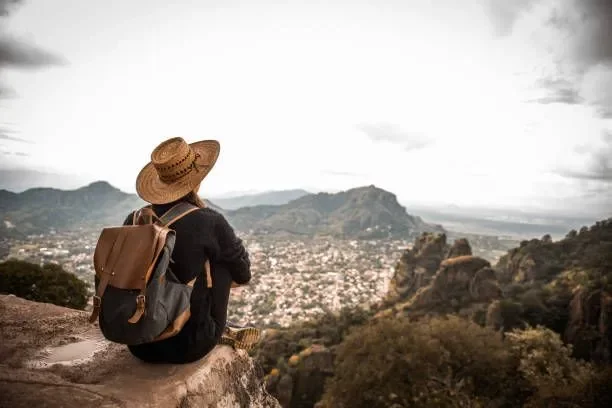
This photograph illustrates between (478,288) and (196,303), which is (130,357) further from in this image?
(478,288)

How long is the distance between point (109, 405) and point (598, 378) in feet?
54.5

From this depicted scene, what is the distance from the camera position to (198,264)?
3139 mm

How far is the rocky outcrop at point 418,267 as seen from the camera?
39812 millimetres

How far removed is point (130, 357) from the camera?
3.64 meters

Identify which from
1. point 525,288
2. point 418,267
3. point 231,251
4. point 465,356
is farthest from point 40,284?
point 525,288

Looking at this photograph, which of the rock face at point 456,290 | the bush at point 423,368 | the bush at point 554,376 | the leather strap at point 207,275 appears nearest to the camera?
the leather strap at point 207,275

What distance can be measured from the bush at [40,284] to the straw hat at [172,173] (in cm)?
1774

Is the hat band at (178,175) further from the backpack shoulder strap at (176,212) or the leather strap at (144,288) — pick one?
the leather strap at (144,288)

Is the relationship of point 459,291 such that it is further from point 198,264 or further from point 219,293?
point 198,264

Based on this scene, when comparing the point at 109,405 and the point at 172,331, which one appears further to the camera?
the point at 172,331

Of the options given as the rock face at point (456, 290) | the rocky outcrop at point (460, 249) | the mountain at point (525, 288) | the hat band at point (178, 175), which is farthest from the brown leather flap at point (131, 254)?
the rocky outcrop at point (460, 249)

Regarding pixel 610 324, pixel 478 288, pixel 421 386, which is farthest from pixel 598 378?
pixel 478 288

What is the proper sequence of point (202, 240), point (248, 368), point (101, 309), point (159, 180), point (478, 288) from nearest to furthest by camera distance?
point (101, 309) → point (202, 240) → point (159, 180) → point (248, 368) → point (478, 288)

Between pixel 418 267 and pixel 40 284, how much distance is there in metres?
35.7
